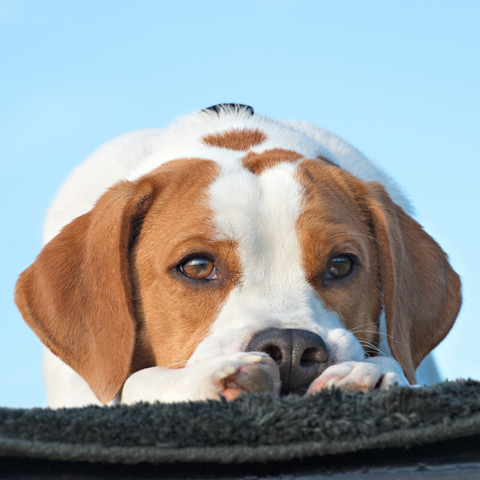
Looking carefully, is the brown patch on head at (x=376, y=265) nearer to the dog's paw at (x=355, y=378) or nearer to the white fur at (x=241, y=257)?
the white fur at (x=241, y=257)

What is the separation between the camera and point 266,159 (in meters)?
3.32

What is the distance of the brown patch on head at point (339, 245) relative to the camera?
284 centimetres

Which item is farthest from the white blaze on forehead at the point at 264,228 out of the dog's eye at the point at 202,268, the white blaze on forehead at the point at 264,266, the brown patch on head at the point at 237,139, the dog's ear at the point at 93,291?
the brown patch on head at the point at 237,139

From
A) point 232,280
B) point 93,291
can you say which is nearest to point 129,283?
point 93,291

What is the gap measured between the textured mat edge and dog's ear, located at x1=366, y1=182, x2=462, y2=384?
1.66 metres

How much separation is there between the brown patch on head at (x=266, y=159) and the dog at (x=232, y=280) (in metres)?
0.01

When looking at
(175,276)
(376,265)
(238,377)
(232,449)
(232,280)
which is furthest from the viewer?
(376,265)

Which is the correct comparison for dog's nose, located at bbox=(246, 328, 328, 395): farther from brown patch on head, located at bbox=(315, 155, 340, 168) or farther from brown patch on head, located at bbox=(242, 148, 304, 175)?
brown patch on head, located at bbox=(315, 155, 340, 168)

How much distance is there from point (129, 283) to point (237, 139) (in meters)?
1.27

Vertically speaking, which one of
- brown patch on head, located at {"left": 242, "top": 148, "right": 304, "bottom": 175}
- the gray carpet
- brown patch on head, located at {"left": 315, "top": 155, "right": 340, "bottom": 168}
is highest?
brown patch on head, located at {"left": 315, "top": 155, "right": 340, "bottom": 168}

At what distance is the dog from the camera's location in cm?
252

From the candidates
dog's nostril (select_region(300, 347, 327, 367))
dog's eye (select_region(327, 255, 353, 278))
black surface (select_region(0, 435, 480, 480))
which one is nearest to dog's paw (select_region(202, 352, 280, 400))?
dog's nostril (select_region(300, 347, 327, 367))

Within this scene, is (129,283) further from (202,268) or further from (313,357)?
(313,357)

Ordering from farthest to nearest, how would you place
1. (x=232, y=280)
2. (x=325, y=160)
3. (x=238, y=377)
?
1. (x=325, y=160)
2. (x=232, y=280)
3. (x=238, y=377)
